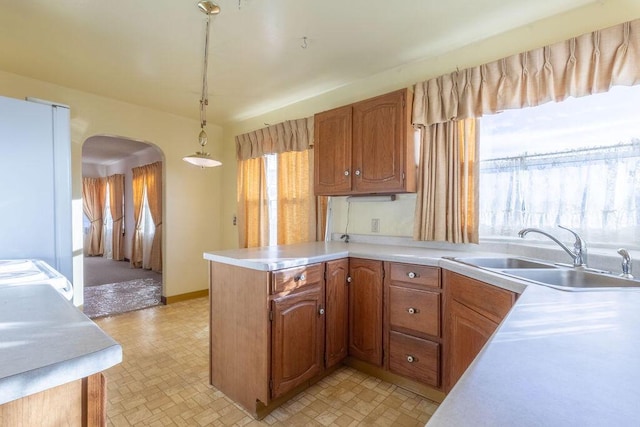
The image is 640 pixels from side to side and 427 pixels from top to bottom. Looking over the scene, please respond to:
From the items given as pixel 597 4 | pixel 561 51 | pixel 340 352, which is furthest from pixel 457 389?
pixel 597 4

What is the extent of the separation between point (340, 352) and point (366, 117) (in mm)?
1760

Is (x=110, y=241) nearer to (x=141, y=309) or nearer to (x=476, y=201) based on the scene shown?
(x=141, y=309)

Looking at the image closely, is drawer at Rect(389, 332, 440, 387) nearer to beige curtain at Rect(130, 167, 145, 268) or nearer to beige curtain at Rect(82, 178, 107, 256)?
beige curtain at Rect(130, 167, 145, 268)

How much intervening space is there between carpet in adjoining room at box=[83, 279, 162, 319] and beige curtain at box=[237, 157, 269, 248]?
144 centimetres

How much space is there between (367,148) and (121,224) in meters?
7.05

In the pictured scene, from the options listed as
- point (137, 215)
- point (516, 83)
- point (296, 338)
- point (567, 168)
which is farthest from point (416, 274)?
point (137, 215)

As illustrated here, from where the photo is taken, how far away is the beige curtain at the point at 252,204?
3562mm

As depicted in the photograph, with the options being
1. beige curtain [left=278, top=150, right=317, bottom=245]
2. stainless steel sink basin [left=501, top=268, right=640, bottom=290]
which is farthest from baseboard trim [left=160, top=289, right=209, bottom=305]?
stainless steel sink basin [left=501, top=268, right=640, bottom=290]

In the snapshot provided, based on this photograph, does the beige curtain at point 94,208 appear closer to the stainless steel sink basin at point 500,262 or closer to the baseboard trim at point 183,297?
the baseboard trim at point 183,297

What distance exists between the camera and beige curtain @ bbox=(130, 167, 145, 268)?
621 centimetres

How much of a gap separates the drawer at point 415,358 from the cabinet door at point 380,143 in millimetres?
1039

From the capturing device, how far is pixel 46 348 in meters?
0.54

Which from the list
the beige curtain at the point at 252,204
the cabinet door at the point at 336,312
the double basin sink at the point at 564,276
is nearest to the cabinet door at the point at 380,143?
the cabinet door at the point at 336,312

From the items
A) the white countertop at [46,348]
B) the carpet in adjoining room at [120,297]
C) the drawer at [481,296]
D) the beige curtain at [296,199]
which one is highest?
the beige curtain at [296,199]
